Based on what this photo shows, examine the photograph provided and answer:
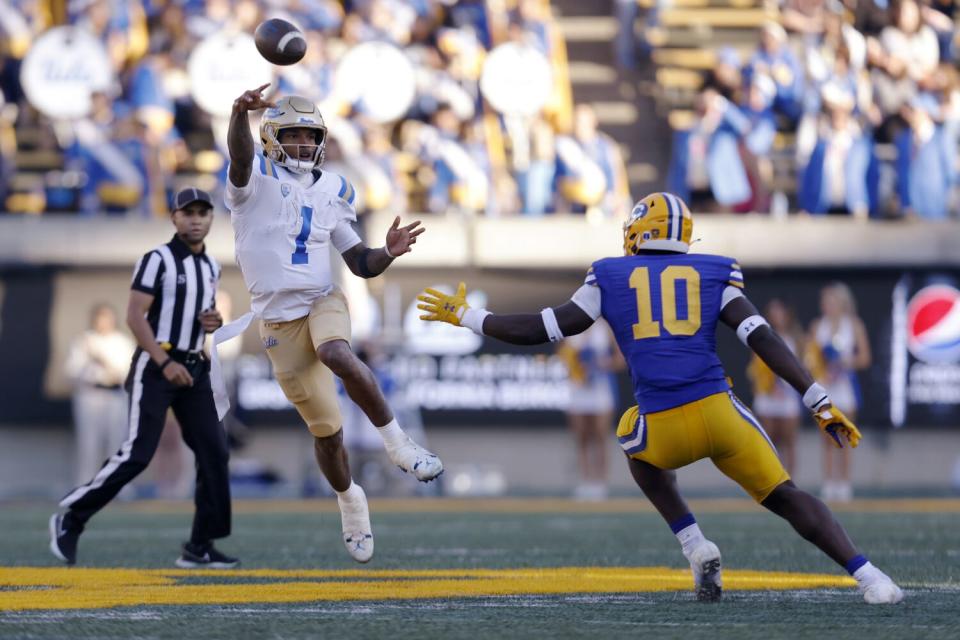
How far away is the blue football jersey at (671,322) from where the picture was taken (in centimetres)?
534

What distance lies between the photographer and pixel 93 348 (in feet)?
46.9

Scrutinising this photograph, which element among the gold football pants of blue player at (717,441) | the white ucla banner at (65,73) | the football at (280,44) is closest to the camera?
the gold football pants of blue player at (717,441)

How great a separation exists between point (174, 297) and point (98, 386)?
7.28 meters

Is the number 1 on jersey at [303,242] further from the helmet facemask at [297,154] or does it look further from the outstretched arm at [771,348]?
the outstretched arm at [771,348]

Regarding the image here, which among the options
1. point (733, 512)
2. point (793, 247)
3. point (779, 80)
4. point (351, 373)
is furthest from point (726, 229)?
point (351, 373)

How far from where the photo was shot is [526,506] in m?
12.4

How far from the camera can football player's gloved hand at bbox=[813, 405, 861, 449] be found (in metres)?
5.20

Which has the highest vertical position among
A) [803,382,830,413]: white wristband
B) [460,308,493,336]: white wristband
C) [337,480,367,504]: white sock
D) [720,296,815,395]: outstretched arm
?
[460,308,493,336]: white wristband

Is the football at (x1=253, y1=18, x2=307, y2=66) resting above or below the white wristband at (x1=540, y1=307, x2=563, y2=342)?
above

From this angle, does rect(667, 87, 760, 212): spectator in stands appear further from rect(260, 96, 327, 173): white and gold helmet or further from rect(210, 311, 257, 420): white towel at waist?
rect(260, 96, 327, 173): white and gold helmet

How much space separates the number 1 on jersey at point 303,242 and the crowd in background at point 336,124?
8494 mm

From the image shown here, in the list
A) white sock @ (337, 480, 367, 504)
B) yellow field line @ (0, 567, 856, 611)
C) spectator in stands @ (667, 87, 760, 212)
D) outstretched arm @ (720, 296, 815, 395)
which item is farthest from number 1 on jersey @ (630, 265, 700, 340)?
spectator in stands @ (667, 87, 760, 212)

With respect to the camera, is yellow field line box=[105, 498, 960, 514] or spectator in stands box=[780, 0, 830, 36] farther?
spectator in stands box=[780, 0, 830, 36]

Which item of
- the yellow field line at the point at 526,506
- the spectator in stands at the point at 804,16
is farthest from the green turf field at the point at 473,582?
the spectator in stands at the point at 804,16
